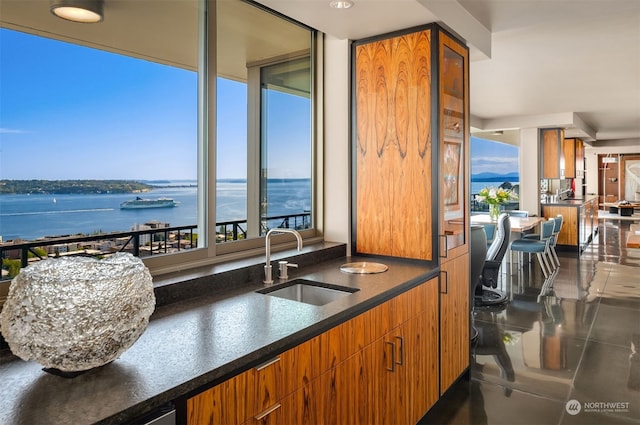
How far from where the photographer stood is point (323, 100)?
10.0 feet

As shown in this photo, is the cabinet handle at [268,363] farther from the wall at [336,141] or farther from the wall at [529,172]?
the wall at [529,172]

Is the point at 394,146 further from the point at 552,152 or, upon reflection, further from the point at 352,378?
the point at 552,152

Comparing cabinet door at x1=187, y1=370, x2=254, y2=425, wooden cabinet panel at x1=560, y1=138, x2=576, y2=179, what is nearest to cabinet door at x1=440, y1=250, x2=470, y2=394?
cabinet door at x1=187, y1=370, x2=254, y2=425

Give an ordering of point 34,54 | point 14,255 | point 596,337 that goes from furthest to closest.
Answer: point 596,337, point 34,54, point 14,255

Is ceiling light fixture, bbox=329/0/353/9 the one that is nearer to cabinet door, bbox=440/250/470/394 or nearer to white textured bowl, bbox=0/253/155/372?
cabinet door, bbox=440/250/470/394

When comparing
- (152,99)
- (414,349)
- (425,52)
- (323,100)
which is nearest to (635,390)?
(414,349)

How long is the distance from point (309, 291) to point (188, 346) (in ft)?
3.17

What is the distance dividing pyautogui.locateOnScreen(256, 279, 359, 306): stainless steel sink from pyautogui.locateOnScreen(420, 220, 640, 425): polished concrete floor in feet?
3.31

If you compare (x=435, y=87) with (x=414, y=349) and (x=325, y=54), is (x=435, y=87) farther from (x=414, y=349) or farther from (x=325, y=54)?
(x=414, y=349)

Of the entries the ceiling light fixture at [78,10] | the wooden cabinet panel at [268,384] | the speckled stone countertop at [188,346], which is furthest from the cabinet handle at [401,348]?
the ceiling light fixture at [78,10]

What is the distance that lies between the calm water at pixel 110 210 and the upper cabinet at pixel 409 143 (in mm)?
546

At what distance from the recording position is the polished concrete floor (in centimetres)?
264

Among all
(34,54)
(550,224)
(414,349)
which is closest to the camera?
(34,54)

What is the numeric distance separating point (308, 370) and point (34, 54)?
6.10 ft
